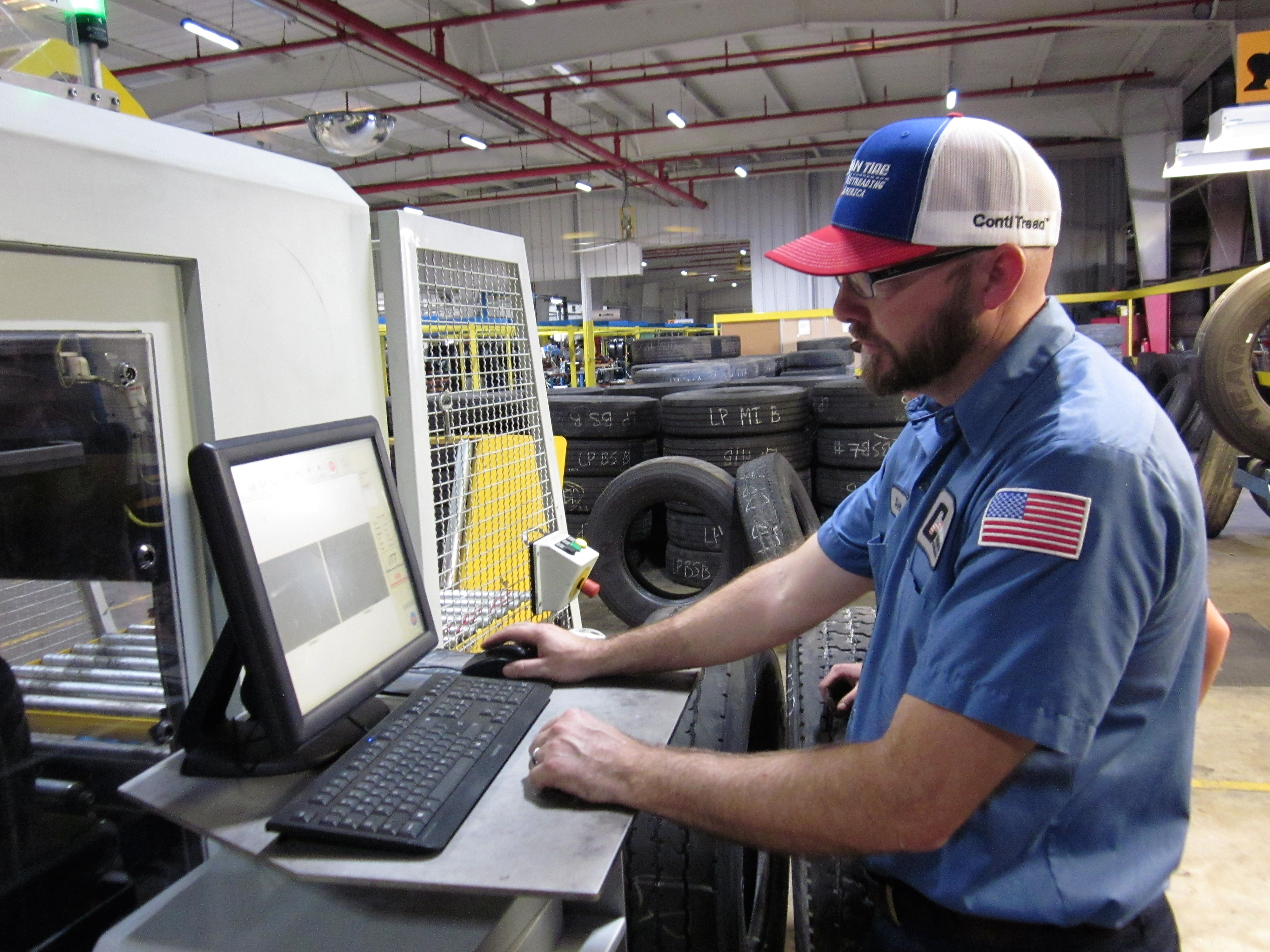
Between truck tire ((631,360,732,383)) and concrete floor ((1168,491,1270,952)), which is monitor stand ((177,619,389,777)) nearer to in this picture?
concrete floor ((1168,491,1270,952))

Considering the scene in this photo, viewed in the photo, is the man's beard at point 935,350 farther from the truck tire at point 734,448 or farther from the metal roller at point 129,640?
the truck tire at point 734,448

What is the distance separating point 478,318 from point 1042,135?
10885mm

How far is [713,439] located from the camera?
429cm

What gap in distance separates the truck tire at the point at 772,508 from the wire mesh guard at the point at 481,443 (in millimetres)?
830

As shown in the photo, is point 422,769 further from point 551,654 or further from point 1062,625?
point 1062,625

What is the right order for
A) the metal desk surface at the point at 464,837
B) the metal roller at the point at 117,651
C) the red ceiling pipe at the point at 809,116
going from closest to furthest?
the metal desk surface at the point at 464,837
the metal roller at the point at 117,651
the red ceiling pipe at the point at 809,116

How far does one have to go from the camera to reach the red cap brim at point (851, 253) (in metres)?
1.01

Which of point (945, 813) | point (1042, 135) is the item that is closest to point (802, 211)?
point (1042, 135)

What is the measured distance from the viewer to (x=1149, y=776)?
95 centimetres

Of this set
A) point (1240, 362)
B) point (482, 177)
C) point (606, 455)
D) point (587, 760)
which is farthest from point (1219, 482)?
point (482, 177)

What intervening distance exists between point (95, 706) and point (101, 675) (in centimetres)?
6

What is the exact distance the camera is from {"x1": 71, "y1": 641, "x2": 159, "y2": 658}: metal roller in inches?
43.1

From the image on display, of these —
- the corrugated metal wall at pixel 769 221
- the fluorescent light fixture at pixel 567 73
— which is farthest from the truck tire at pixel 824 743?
the corrugated metal wall at pixel 769 221

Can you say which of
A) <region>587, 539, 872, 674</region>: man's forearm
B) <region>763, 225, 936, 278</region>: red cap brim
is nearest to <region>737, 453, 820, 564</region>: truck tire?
<region>587, 539, 872, 674</region>: man's forearm
